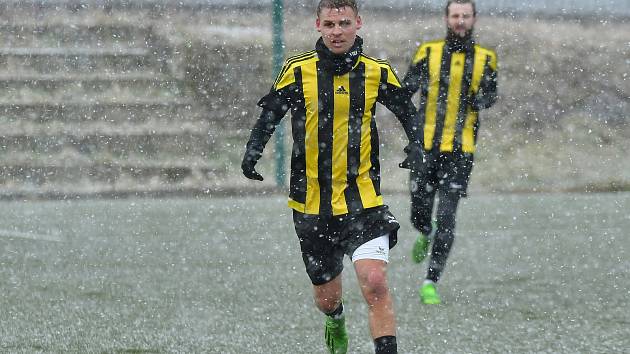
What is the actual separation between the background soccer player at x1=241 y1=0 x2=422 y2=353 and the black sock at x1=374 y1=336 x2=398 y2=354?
1.37 feet

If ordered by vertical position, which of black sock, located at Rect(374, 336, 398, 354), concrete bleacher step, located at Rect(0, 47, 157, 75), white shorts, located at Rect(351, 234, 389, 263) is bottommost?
concrete bleacher step, located at Rect(0, 47, 157, 75)

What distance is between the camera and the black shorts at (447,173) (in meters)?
7.72

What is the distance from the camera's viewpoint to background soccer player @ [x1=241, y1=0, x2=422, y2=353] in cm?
521

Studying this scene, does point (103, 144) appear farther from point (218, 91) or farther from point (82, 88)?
point (218, 91)

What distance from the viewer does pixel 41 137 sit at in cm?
1867

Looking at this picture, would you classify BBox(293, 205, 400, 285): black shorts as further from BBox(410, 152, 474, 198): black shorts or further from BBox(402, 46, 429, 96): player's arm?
BBox(402, 46, 429, 96): player's arm

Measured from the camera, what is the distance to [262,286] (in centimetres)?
821

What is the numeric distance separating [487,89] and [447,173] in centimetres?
57

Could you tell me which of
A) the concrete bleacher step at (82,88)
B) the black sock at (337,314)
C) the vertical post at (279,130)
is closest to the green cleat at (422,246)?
the black sock at (337,314)

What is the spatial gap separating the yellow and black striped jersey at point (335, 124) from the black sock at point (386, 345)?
61 cm

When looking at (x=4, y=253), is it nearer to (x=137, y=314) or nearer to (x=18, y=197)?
(x=137, y=314)

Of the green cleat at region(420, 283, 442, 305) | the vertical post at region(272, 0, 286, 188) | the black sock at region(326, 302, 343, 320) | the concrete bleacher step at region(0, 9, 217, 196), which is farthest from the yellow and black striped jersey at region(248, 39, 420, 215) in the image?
the concrete bleacher step at region(0, 9, 217, 196)

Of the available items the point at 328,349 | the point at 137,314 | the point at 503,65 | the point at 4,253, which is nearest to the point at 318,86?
the point at 328,349

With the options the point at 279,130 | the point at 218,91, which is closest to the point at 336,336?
the point at 279,130
